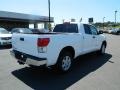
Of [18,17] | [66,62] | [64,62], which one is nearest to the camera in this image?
[64,62]

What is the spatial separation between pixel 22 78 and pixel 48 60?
1147 mm

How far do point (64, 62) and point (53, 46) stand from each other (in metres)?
1.05

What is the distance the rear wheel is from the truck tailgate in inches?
40.9

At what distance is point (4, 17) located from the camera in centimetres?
3534

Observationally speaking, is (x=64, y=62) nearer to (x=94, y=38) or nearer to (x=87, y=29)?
(x=87, y=29)

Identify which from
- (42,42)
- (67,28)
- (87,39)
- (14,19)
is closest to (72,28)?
(67,28)

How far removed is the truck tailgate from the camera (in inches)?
204

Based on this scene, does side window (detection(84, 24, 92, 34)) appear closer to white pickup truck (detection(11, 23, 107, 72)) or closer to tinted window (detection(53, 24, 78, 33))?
white pickup truck (detection(11, 23, 107, 72))

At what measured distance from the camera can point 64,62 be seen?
6.12 metres

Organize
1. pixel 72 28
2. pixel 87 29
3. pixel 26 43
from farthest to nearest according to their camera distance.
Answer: pixel 87 29 → pixel 72 28 → pixel 26 43

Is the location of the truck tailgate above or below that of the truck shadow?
above

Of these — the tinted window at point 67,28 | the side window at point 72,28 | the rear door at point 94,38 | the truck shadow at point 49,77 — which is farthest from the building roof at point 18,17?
the truck shadow at point 49,77

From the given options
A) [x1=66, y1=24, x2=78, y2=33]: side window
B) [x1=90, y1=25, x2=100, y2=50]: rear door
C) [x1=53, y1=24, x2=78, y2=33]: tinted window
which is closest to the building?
[x1=53, y1=24, x2=78, y2=33]: tinted window

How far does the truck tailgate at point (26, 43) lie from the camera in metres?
5.18
